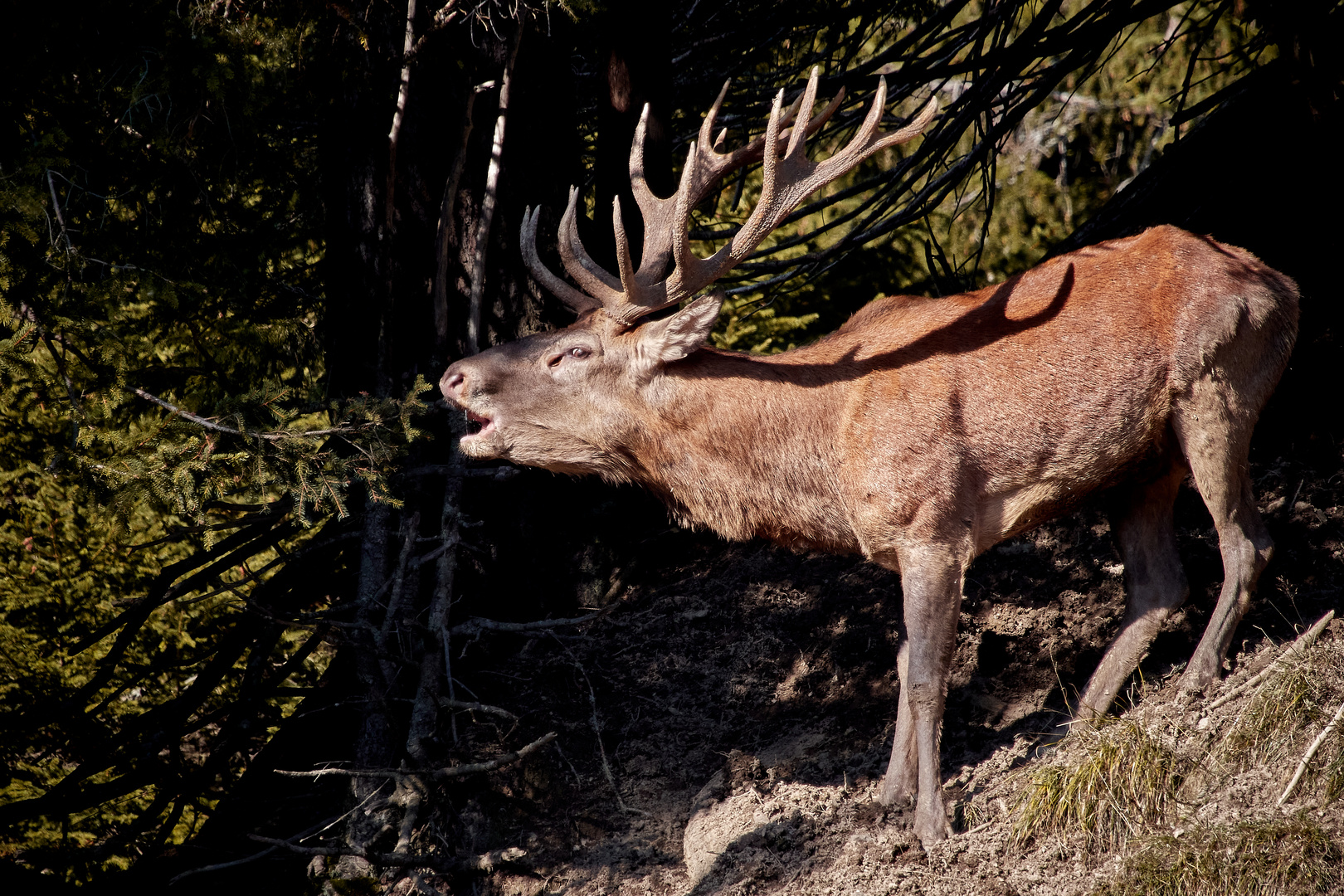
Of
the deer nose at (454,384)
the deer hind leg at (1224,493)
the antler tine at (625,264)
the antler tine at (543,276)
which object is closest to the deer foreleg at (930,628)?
the deer hind leg at (1224,493)

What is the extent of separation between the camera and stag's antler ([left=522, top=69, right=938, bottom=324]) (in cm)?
425

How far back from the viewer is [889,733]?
5004 millimetres

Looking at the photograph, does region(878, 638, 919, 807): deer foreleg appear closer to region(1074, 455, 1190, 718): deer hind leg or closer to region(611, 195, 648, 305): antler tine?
region(1074, 455, 1190, 718): deer hind leg

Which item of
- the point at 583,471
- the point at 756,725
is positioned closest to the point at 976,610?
the point at 756,725

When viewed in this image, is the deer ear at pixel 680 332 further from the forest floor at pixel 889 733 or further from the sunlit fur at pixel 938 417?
the forest floor at pixel 889 733

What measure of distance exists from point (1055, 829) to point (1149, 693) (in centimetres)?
113

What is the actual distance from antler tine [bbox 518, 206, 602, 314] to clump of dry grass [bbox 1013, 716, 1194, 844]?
2855mm

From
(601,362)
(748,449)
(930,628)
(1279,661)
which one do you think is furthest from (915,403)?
(1279,661)

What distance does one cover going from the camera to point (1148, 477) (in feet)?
16.1

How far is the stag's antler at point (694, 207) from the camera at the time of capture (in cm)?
425

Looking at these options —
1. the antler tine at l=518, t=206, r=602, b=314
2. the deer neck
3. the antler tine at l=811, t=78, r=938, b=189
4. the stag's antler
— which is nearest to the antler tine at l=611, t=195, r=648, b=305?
the stag's antler

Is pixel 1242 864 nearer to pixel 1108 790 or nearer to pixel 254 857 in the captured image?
pixel 1108 790

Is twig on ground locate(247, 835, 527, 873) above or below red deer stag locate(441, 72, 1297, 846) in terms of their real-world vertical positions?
below

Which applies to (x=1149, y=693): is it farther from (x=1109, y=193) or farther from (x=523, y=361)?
(x=1109, y=193)
